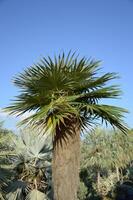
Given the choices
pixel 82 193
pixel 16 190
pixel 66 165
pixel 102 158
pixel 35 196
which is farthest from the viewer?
pixel 102 158

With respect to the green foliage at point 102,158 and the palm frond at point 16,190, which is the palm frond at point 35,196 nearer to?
the palm frond at point 16,190

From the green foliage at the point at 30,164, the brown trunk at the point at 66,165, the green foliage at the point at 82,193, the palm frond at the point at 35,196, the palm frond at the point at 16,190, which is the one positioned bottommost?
the green foliage at the point at 82,193

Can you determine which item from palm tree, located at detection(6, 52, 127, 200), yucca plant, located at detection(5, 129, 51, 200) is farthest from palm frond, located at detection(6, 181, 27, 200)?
palm tree, located at detection(6, 52, 127, 200)

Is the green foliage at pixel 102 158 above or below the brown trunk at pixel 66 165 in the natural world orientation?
below

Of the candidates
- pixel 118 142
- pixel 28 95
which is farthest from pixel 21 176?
pixel 118 142

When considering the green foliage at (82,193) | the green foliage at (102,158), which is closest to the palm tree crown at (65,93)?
the green foliage at (82,193)

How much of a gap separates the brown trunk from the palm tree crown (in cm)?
44

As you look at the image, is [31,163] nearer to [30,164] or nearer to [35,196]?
[30,164]

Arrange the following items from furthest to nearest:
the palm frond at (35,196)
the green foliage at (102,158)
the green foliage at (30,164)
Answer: the green foliage at (102,158) → the green foliage at (30,164) → the palm frond at (35,196)

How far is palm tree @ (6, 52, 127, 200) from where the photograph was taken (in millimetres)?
8352

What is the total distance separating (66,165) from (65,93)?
170cm

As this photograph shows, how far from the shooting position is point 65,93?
913cm

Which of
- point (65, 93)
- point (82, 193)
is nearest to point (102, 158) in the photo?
point (82, 193)

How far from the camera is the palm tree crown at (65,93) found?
8.81 m
